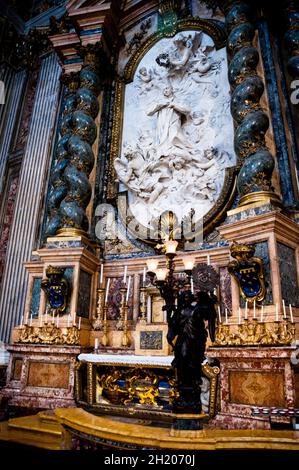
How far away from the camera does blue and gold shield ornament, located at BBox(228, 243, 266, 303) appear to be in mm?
4633

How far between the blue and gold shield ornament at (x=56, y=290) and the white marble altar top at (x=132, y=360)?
1162mm

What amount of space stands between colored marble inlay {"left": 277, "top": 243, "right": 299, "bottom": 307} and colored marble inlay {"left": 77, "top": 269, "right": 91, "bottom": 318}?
10.6 feet

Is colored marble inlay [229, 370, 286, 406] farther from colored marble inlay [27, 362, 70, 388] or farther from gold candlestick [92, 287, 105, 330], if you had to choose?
colored marble inlay [27, 362, 70, 388]

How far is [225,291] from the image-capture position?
5.76 m

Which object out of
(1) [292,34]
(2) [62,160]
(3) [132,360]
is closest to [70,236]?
(2) [62,160]

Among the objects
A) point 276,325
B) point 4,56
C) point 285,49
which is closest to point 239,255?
point 276,325

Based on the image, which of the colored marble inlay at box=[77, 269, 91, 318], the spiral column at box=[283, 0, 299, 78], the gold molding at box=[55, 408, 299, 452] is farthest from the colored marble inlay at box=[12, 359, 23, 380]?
the spiral column at box=[283, 0, 299, 78]

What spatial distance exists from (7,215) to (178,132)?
4.65 meters

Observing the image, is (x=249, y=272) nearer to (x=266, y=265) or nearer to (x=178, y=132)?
(x=266, y=265)

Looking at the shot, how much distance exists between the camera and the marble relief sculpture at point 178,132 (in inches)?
265

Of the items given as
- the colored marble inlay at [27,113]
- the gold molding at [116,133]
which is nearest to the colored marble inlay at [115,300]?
the gold molding at [116,133]

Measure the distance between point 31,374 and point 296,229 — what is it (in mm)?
4457

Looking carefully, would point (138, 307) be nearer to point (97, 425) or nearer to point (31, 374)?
point (31, 374)

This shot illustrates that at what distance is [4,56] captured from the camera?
1066 cm
